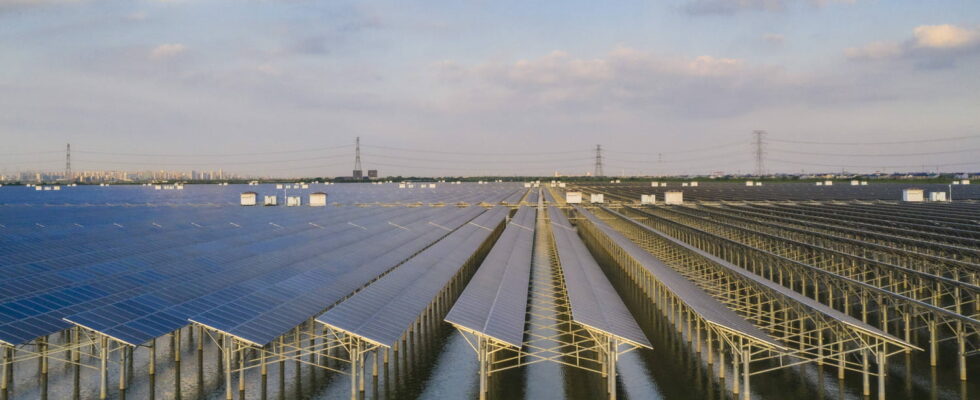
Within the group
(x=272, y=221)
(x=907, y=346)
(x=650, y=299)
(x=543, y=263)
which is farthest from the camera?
(x=272, y=221)

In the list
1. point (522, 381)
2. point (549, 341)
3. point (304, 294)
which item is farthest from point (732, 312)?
point (304, 294)

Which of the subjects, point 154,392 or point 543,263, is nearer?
point 154,392

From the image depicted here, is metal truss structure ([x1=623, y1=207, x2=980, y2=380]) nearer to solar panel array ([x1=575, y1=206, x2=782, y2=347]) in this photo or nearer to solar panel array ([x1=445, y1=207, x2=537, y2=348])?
solar panel array ([x1=575, y1=206, x2=782, y2=347])

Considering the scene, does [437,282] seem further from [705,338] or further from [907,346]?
[907,346]

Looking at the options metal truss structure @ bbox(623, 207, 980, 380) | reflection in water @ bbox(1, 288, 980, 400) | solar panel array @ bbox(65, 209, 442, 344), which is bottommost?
reflection in water @ bbox(1, 288, 980, 400)

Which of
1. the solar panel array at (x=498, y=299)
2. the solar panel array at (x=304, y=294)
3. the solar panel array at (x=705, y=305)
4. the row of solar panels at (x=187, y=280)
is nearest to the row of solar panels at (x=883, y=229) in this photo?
the solar panel array at (x=705, y=305)

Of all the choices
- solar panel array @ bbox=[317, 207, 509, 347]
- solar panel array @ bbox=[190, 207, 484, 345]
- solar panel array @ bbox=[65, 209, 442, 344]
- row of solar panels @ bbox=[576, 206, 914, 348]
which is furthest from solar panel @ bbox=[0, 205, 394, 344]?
row of solar panels @ bbox=[576, 206, 914, 348]

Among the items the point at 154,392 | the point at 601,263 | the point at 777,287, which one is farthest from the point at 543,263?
the point at 154,392
